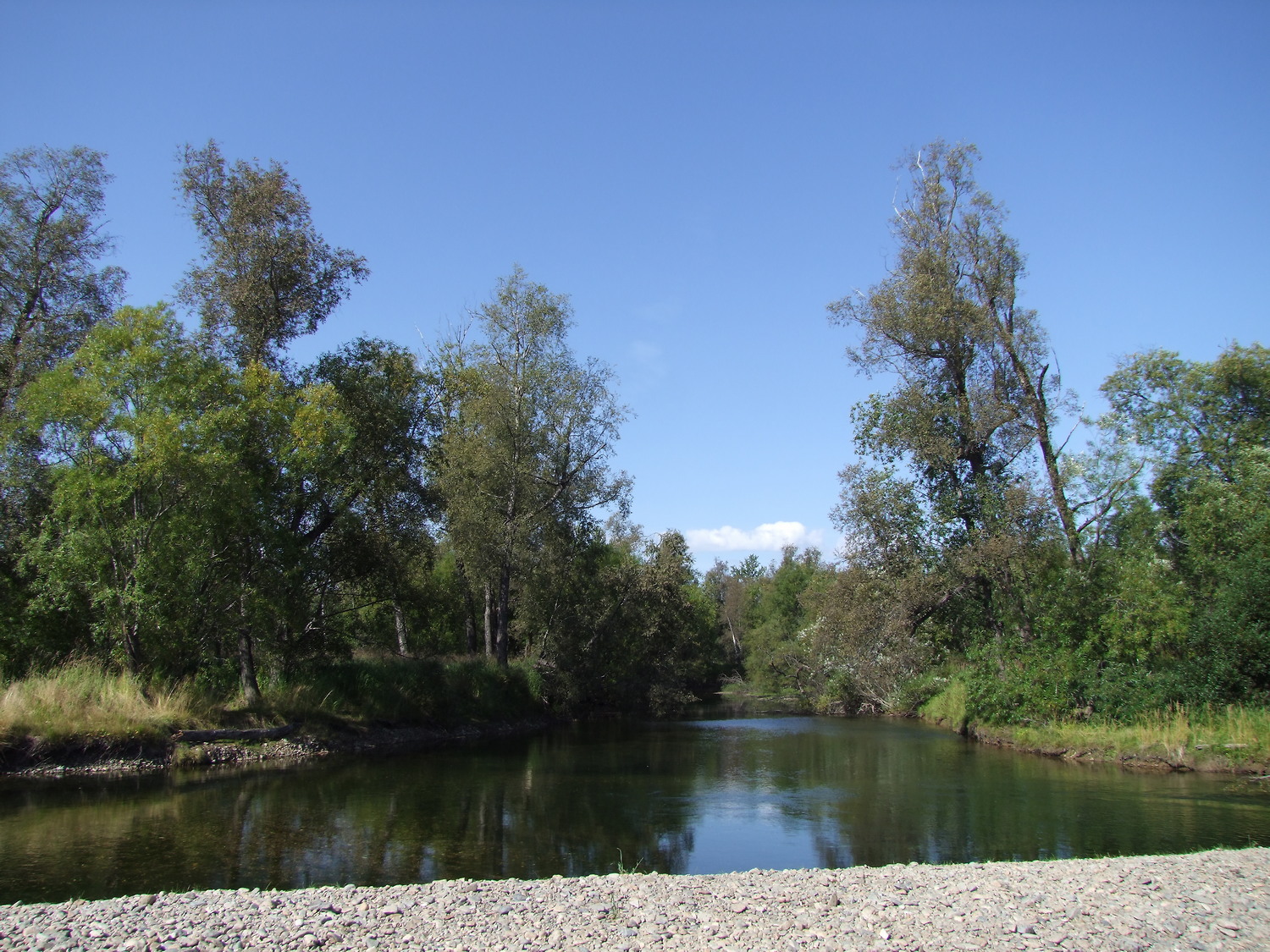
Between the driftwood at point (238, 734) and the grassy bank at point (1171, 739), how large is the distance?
21.9m

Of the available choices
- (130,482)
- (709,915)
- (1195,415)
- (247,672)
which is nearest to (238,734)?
(247,672)

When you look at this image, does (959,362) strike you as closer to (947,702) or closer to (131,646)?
(947,702)

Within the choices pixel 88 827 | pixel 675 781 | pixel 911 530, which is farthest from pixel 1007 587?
pixel 88 827

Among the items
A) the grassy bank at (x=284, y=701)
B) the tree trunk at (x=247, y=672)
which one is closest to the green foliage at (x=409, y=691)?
the grassy bank at (x=284, y=701)

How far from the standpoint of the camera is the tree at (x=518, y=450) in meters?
35.3

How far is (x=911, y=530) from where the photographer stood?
29.0m

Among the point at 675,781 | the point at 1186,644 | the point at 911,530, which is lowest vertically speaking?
the point at 675,781

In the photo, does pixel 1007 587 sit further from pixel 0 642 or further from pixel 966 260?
pixel 0 642

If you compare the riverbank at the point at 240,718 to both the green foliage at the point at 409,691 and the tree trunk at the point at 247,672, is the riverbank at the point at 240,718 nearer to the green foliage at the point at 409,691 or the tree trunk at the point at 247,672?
the green foliage at the point at 409,691

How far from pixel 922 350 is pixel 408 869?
25012 mm

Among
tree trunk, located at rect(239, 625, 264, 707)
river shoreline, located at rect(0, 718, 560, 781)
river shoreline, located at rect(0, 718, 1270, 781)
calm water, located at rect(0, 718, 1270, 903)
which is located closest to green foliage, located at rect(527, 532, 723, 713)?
river shoreline, located at rect(0, 718, 560, 781)

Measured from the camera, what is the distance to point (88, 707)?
61.1ft

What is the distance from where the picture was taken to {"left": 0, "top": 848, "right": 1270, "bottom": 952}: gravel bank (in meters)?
7.37

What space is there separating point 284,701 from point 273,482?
22.2 ft
